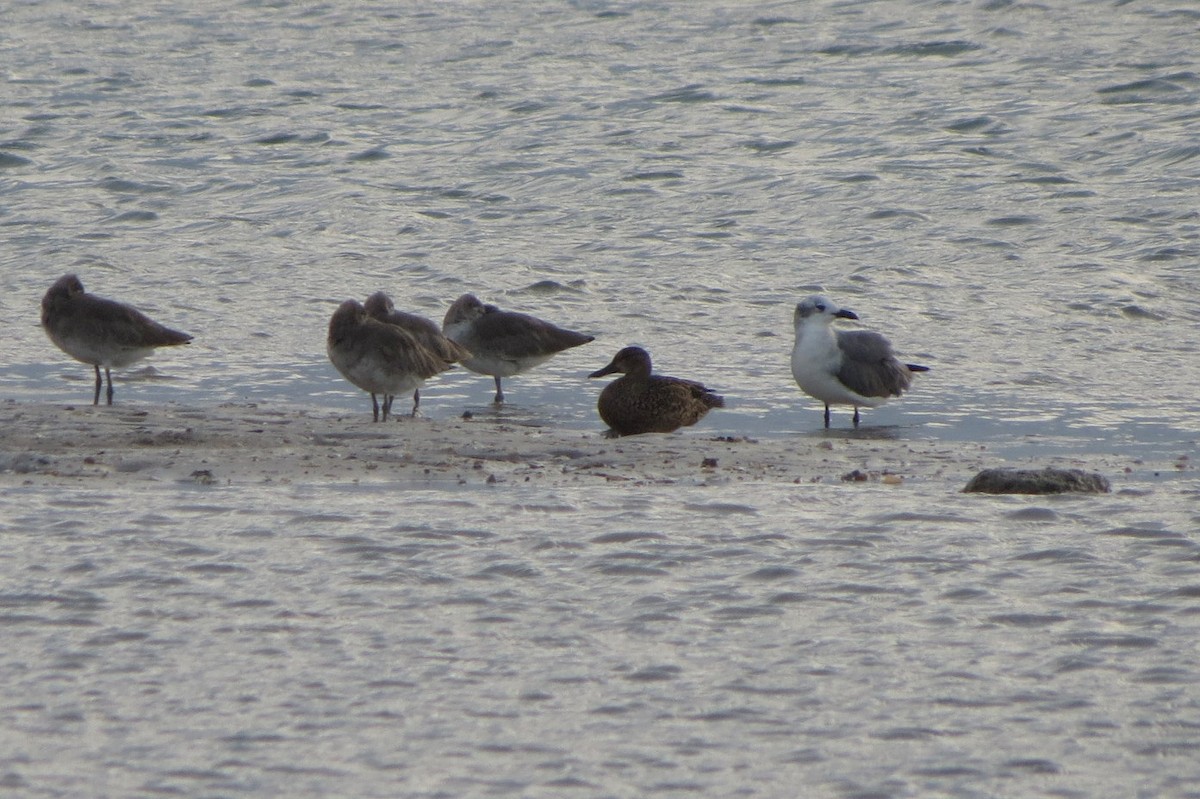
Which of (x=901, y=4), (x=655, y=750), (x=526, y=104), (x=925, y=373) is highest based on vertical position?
(x=901, y=4)

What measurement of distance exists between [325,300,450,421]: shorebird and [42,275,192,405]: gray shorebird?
1.26 m

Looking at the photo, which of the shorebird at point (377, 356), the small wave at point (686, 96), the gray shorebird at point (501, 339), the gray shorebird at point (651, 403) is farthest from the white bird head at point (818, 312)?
the small wave at point (686, 96)

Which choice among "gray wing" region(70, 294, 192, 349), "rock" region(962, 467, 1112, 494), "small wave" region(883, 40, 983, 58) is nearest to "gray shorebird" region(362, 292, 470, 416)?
"gray wing" region(70, 294, 192, 349)

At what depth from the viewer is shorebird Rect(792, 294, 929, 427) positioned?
10.6 metres

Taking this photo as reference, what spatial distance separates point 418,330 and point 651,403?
1714 mm

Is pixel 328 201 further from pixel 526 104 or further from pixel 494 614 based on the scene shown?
pixel 494 614

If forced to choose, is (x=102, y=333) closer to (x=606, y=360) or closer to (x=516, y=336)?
(x=516, y=336)

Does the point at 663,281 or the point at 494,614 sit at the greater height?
the point at 663,281

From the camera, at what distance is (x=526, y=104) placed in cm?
2020

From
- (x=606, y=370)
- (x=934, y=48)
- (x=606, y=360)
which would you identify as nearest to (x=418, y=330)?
(x=606, y=370)

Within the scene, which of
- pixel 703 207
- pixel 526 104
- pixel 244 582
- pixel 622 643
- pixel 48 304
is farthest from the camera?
pixel 526 104

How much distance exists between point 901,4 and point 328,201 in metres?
9.94

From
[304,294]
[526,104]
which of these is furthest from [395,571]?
[526,104]

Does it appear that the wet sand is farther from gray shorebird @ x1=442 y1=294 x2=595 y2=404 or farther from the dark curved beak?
gray shorebird @ x1=442 y1=294 x2=595 y2=404
